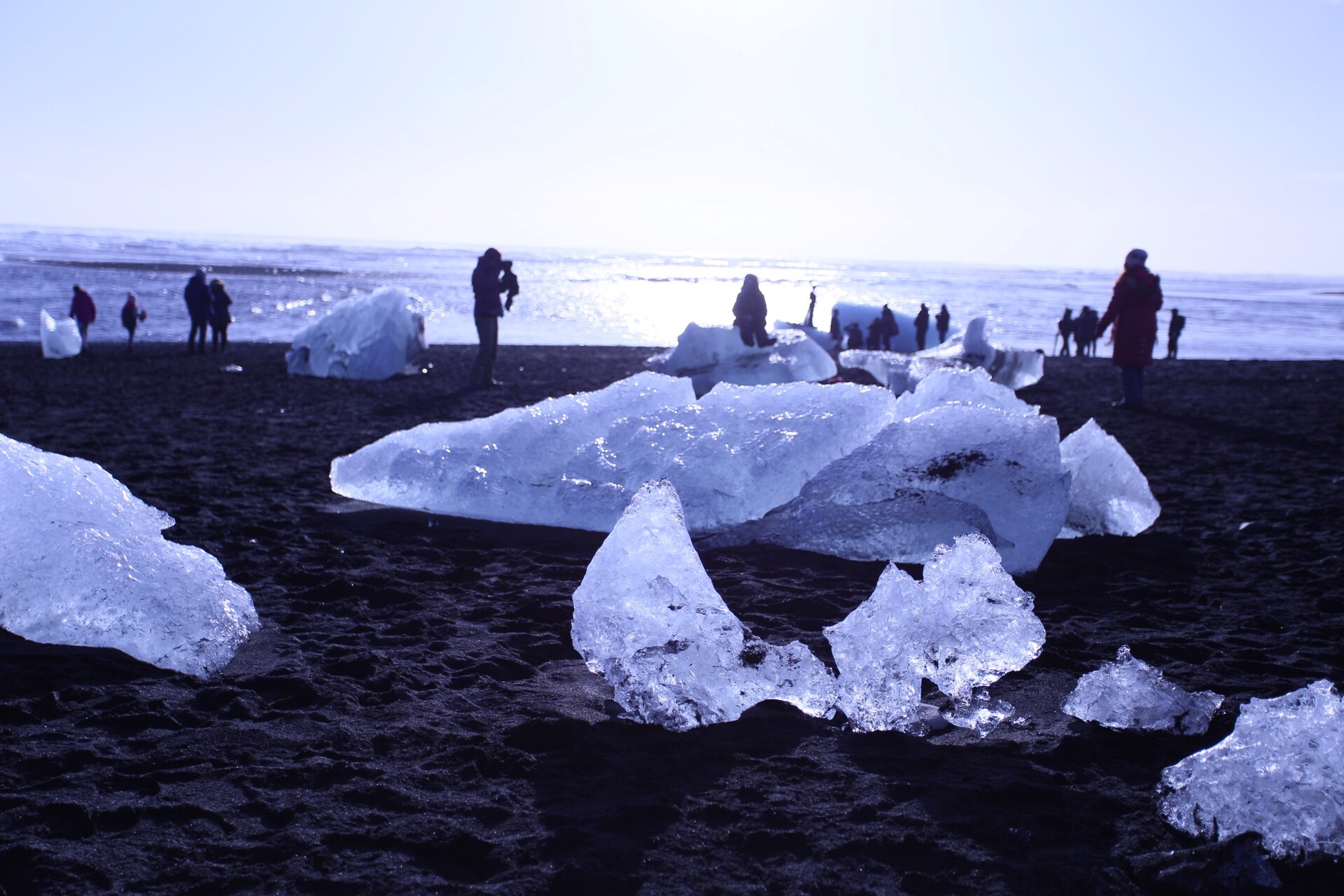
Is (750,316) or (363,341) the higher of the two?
(750,316)

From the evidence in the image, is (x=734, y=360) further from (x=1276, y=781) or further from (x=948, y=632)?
(x=1276, y=781)

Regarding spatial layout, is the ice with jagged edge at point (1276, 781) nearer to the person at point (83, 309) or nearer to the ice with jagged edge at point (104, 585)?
the ice with jagged edge at point (104, 585)

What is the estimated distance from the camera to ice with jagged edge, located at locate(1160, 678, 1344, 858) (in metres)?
2.08

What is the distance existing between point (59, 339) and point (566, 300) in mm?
30083

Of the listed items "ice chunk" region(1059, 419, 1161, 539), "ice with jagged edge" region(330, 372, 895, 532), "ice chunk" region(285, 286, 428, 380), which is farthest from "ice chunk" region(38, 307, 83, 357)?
"ice chunk" region(1059, 419, 1161, 539)

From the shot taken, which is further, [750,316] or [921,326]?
[921,326]

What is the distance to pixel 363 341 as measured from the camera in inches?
500

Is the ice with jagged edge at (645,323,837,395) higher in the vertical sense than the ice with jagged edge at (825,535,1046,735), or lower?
higher

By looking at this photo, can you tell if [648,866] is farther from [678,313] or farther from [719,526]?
[678,313]

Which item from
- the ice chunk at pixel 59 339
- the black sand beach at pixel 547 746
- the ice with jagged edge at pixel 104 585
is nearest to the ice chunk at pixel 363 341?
the ice chunk at pixel 59 339

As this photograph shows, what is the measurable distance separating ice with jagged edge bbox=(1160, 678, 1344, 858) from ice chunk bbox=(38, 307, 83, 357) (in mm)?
16829

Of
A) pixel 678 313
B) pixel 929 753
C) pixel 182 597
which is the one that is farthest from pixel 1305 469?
pixel 678 313

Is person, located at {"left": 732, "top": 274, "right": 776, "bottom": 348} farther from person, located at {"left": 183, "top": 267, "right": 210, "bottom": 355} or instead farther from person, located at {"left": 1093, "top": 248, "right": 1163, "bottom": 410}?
person, located at {"left": 183, "top": 267, "right": 210, "bottom": 355}

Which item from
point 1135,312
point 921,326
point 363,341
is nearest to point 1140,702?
point 1135,312
